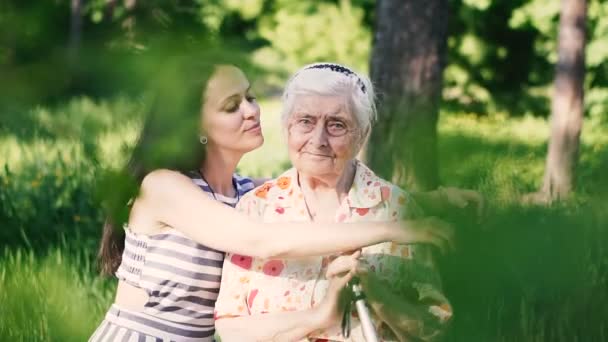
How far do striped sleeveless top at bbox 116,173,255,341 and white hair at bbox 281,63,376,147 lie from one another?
1.64ft

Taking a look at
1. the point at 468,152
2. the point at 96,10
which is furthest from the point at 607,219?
the point at 96,10

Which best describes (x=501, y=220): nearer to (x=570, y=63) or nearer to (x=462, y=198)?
(x=462, y=198)

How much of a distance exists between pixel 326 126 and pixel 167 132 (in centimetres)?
147

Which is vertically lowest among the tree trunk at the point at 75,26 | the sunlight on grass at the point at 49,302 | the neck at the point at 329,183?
the sunlight on grass at the point at 49,302

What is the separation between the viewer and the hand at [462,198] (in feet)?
3.10

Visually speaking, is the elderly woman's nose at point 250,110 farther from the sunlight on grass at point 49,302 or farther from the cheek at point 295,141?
the sunlight on grass at point 49,302

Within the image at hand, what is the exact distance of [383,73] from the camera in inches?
270

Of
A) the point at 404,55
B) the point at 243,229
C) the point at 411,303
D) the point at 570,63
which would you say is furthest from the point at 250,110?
the point at 570,63

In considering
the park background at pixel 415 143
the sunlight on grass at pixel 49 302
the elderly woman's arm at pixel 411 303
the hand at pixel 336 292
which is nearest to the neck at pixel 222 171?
the sunlight on grass at pixel 49 302

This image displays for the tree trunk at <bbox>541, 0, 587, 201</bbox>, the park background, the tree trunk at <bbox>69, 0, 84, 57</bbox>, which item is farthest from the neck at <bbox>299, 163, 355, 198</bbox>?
the tree trunk at <bbox>541, 0, 587, 201</bbox>

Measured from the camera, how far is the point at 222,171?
284cm

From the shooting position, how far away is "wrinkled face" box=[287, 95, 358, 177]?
91.9 inches

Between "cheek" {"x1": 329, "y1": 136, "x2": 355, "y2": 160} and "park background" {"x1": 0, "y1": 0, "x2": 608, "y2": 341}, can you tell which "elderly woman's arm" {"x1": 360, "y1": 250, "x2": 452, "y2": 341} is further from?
"cheek" {"x1": 329, "y1": 136, "x2": 355, "y2": 160}

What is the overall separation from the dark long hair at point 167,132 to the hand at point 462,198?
0.24 metres
